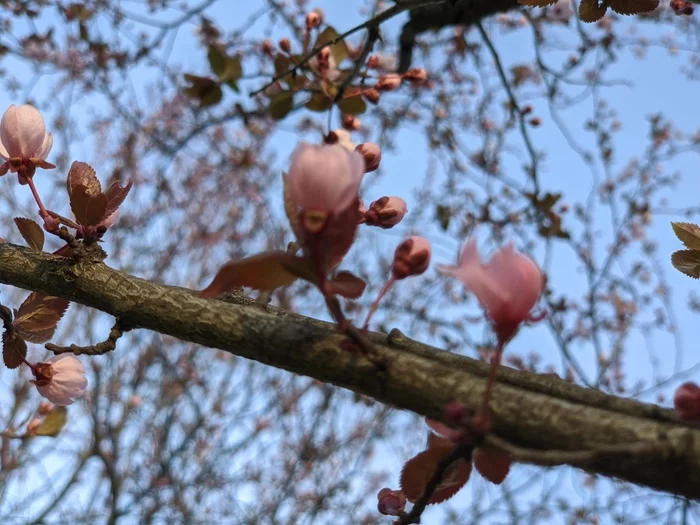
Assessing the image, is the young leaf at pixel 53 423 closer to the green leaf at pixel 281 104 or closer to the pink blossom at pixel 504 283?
the green leaf at pixel 281 104

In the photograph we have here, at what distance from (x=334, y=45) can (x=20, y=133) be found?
3.04 ft

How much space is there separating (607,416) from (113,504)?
5.08 metres

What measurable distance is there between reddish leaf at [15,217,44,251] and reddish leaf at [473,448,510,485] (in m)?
0.78

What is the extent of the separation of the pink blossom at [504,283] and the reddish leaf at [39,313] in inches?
28.6

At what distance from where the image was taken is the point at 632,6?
1175 millimetres

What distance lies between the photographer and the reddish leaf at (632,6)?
1163 mm

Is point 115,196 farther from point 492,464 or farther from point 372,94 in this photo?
point 372,94

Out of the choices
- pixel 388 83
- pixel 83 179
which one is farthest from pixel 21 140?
pixel 388 83

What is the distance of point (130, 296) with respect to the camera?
0.84 m

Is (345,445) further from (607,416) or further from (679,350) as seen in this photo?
(607,416)

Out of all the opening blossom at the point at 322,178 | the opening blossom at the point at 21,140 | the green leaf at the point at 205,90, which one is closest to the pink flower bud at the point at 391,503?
the opening blossom at the point at 322,178

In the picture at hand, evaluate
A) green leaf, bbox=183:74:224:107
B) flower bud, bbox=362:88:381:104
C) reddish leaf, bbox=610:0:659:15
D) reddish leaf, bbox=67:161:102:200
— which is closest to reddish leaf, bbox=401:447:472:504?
reddish leaf, bbox=67:161:102:200

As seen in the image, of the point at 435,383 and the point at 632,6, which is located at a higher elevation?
the point at 632,6

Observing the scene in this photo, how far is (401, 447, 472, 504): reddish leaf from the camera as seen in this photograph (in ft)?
2.52
